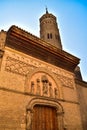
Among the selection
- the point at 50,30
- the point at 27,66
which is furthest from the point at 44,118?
the point at 50,30

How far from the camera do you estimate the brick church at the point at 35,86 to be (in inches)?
209

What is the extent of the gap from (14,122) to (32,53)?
11.7ft

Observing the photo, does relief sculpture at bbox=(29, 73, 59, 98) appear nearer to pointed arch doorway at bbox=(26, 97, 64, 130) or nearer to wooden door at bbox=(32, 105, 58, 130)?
pointed arch doorway at bbox=(26, 97, 64, 130)

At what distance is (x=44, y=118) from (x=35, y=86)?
154 cm

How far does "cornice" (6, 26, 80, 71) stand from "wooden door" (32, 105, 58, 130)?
8.97 ft

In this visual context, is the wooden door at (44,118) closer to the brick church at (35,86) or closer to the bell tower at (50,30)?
the brick church at (35,86)

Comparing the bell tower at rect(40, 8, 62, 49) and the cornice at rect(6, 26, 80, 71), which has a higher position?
the bell tower at rect(40, 8, 62, 49)

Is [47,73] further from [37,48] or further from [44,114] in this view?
[44,114]

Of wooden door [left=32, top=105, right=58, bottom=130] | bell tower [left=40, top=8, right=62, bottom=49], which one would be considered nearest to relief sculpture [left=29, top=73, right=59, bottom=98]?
wooden door [left=32, top=105, right=58, bottom=130]

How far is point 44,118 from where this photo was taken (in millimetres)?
6098

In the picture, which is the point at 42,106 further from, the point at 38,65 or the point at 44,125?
the point at 38,65

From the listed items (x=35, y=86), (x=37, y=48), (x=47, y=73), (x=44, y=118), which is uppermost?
(x=37, y=48)

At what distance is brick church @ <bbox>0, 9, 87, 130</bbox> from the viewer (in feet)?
17.4

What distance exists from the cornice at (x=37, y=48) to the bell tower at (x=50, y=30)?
28.4 feet
